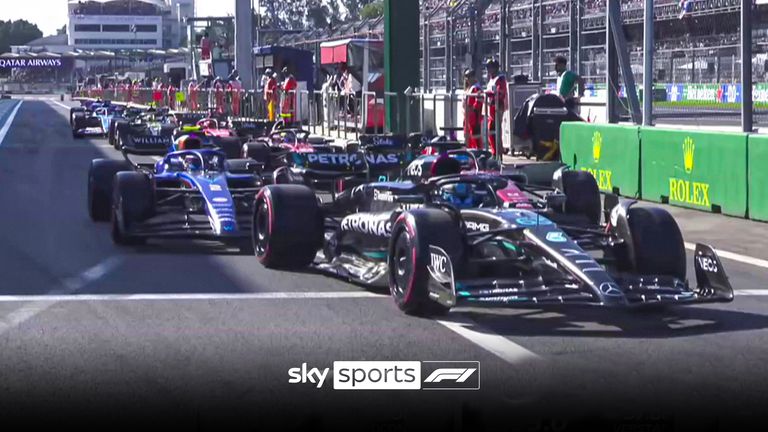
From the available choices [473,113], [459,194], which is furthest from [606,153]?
[459,194]

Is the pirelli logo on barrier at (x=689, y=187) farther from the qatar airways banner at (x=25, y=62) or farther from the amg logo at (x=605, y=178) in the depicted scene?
the qatar airways banner at (x=25, y=62)

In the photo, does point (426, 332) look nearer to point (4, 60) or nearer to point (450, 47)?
point (450, 47)

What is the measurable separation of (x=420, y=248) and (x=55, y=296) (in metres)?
2.72

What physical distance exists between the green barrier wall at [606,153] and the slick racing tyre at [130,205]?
6.88m

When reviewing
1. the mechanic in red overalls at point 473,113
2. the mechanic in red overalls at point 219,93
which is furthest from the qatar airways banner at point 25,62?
the mechanic in red overalls at point 473,113

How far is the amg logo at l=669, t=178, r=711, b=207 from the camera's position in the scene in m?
14.6

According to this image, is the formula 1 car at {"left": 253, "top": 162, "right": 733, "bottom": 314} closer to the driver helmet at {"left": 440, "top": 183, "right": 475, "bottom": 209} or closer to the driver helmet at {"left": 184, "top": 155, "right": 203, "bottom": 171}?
the driver helmet at {"left": 440, "top": 183, "right": 475, "bottom": 209}

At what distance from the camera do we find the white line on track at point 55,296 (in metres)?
8.17

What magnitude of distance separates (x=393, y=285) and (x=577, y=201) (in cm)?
306

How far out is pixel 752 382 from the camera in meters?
6.56

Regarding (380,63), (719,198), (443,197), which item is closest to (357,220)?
(443,197)

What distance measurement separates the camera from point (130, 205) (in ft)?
37.9

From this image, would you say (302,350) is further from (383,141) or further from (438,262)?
(383,141)

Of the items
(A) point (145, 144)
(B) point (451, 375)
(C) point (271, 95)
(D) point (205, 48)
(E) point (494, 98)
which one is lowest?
(B) point (451, 375)
